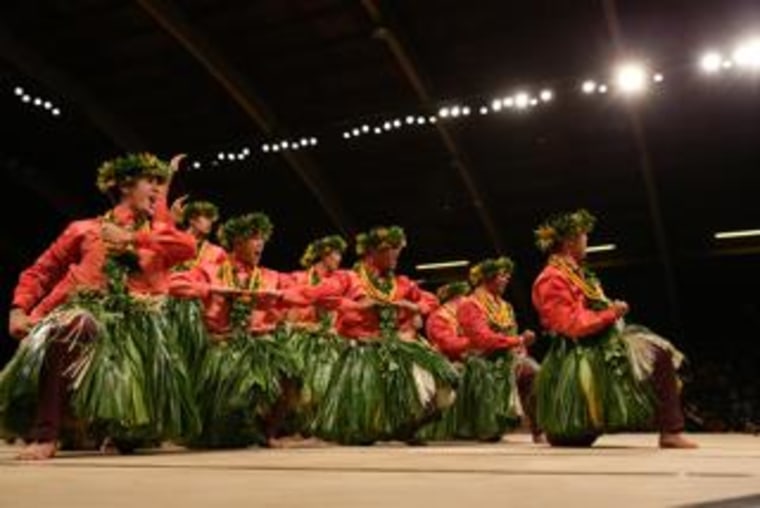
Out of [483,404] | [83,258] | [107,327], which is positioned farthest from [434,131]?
[107,327]

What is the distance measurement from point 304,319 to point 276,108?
4.84 meters

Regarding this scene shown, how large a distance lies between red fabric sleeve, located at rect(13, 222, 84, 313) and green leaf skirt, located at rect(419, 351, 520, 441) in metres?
3.27

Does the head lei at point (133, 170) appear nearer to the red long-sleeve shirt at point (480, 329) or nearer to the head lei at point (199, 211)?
the head lei at point (199, 211)

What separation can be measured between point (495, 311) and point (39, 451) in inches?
158

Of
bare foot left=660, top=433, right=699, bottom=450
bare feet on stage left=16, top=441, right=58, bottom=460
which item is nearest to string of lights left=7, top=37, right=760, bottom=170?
bare foot left=660, top=433, right=699, bottom=450

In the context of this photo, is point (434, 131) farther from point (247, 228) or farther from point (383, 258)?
point (247, 228)

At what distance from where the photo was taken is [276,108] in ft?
39.5

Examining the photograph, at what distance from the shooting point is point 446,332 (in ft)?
28.3

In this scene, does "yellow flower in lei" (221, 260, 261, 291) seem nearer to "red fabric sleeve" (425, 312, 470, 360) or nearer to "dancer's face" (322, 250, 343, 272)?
"dancer's face" (322, 250, 343, 272)

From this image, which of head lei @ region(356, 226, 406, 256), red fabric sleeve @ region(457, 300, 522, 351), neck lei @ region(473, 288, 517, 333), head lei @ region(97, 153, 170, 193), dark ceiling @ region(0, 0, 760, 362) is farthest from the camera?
dark ceiling @ region(0, 0, 760, 362)

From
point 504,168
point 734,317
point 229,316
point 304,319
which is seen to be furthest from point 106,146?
point 734,317

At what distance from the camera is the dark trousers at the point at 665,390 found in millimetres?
5301

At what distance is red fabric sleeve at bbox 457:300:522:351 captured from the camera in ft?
24.5

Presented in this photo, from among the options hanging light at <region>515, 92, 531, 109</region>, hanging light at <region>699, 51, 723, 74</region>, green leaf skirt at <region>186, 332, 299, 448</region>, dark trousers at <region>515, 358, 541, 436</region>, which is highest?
hanging light at <region>699, 51, 723, 74</region>
